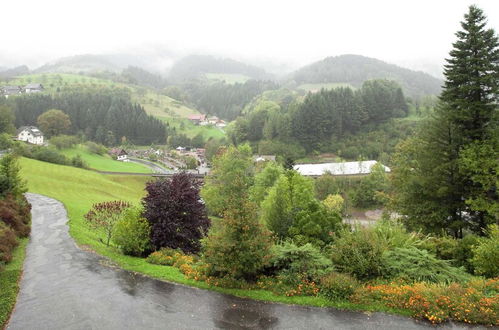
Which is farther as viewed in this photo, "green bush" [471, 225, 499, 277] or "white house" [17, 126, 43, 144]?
"white house" [17, 126, 43, 144]

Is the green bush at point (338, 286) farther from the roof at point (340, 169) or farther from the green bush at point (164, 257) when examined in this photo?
the roof at point (340, 169)

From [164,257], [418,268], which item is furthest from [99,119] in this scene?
[418,268]

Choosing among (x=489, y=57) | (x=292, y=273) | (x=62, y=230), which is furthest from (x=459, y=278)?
(x=62, y=230)

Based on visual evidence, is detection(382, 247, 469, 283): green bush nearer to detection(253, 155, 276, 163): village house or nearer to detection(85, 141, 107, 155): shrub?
detection(253, 155, 276, 163): village house

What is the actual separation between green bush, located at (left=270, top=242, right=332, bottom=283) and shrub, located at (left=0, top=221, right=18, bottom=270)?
42.8 feet

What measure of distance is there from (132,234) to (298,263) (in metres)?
9.74

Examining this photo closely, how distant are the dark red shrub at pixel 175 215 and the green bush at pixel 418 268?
398 inches

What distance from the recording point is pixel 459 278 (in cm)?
1422

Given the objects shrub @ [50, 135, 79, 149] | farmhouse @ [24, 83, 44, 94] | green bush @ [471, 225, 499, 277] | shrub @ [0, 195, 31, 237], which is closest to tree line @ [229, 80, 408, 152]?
shrub @ [50, 135, 79, 149]

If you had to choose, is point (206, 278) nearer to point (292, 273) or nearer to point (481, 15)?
point (292, 273)

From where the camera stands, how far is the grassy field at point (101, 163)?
252 feet

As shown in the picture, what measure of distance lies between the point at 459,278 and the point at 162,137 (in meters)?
132

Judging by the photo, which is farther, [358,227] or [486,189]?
[486,189]

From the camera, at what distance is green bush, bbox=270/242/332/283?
47.1 ft
